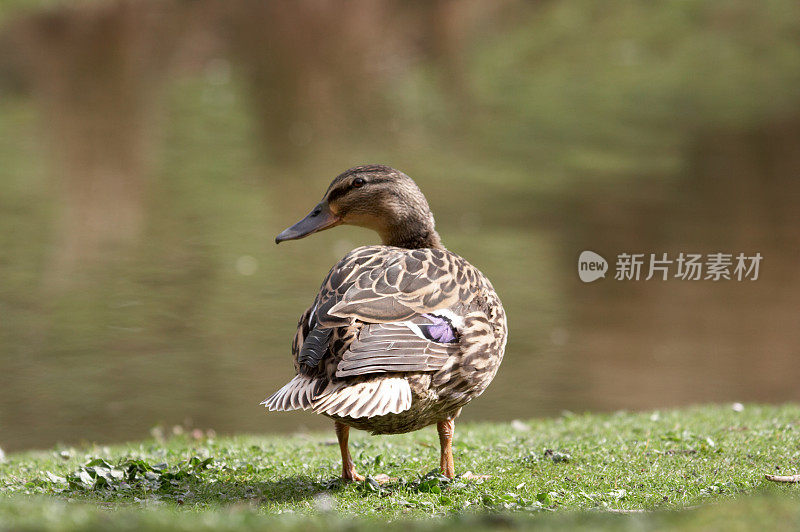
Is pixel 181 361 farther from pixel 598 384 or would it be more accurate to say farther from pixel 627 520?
pixel 627 520

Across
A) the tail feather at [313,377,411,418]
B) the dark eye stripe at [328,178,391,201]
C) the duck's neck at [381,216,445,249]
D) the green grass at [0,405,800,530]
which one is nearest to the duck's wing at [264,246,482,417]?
the tail feather at [313,377,411,418]

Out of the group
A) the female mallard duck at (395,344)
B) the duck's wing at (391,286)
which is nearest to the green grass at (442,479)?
the female mallard duck at (395,344)

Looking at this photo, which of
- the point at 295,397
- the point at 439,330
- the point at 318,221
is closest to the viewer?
the point at 295,397

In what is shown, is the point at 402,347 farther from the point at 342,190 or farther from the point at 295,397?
the point at 342,190

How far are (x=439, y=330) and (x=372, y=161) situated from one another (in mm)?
17028

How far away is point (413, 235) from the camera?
24.1 feet

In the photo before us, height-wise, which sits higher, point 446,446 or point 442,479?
point 446,446

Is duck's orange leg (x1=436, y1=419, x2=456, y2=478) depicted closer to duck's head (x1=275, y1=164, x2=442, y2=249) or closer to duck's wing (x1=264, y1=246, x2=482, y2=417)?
duck's wing (x1=264, y1=246, x2=482, y2=417)

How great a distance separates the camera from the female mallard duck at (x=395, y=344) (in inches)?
219

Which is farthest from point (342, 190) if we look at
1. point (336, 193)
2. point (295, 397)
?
point (295, 397)

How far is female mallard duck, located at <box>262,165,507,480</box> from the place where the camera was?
5566 mm

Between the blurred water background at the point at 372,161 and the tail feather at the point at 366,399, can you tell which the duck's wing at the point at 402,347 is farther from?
the blurred water background at the point at 372,161

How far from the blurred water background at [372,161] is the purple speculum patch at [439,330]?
5296 millimetres

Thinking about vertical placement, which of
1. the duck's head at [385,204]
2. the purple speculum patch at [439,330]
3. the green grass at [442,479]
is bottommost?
the green grass at [442,479]
